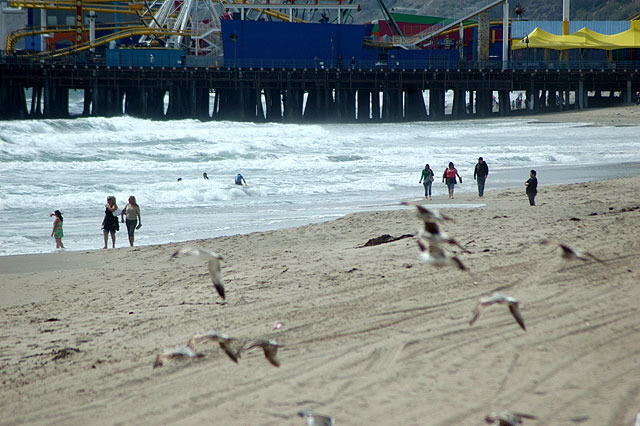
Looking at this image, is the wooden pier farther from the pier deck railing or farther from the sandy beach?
the sandy beach

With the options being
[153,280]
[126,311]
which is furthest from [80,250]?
[126,311]

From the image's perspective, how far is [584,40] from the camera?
5559 centimetres

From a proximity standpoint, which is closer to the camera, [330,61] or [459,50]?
[330,61]

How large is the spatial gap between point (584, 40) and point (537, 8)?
8667cm

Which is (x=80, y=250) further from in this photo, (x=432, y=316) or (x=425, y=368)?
(x=425, y=368)

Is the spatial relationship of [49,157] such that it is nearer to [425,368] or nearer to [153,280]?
[153,280]

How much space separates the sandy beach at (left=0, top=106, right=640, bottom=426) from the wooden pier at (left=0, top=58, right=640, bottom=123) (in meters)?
39.4

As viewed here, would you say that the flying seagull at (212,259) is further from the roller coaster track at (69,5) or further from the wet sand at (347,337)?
the roller coaster track at (69,5)

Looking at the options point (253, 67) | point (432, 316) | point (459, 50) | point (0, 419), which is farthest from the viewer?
point (459, 50)

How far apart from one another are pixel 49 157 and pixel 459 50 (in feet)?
113

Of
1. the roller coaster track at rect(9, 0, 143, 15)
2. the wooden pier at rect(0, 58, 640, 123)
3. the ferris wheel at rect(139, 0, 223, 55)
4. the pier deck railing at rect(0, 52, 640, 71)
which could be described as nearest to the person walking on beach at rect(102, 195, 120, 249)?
the wooden pier at rect(0, 58, 640, 123)

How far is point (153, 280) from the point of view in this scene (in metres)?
9.52

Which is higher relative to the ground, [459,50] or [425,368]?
[459,50]

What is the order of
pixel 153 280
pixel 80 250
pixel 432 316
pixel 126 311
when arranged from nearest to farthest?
1. pixel 432 316
2. pixel 126 311
3. pixel 153 280
4. pixel 80 250
